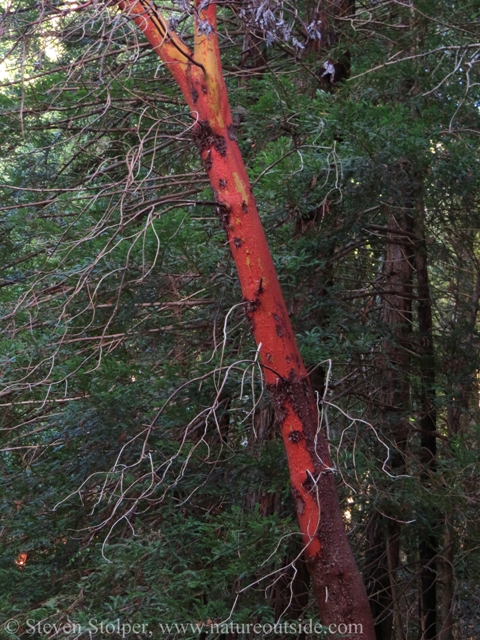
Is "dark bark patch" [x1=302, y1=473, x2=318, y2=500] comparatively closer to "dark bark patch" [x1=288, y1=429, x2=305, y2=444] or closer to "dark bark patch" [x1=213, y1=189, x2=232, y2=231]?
"dark bark patch" [x1=288, y1=429, x2=305, y2=444]

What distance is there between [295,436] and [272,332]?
58cm

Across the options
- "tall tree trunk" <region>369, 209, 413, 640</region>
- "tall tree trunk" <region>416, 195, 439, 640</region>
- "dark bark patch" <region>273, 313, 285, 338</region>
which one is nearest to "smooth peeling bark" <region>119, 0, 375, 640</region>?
"dark bark patch" <region>273, 313, 285, 338</region>

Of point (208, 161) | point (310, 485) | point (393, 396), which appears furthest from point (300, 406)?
point (393, 396)

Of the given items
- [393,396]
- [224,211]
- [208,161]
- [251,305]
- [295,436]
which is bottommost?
[295,436]

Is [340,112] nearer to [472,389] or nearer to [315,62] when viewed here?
[315,62]

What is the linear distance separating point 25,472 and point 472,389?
3.88 metres

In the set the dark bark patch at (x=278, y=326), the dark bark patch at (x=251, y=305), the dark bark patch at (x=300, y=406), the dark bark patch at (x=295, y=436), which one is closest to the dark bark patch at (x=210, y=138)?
the dark bark patch at (x=251, y=305)

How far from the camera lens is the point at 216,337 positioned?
5.31 meters

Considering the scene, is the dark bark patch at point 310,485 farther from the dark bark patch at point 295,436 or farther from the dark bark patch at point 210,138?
the dark bark patch at point 210,138

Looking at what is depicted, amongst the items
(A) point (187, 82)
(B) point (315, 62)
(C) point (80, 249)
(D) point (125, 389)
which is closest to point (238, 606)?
(D) point (125, 389)

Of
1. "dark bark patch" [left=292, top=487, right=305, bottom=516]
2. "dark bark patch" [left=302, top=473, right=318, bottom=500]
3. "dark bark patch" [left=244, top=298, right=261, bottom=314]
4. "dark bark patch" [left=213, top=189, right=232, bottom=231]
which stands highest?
"dark bark patch" [left=213, top=189, right=232, bottom=231]

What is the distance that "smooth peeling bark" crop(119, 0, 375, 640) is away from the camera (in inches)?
144

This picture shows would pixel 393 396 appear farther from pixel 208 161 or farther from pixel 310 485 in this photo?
pixel 208 161

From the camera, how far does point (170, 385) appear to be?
504 cm
